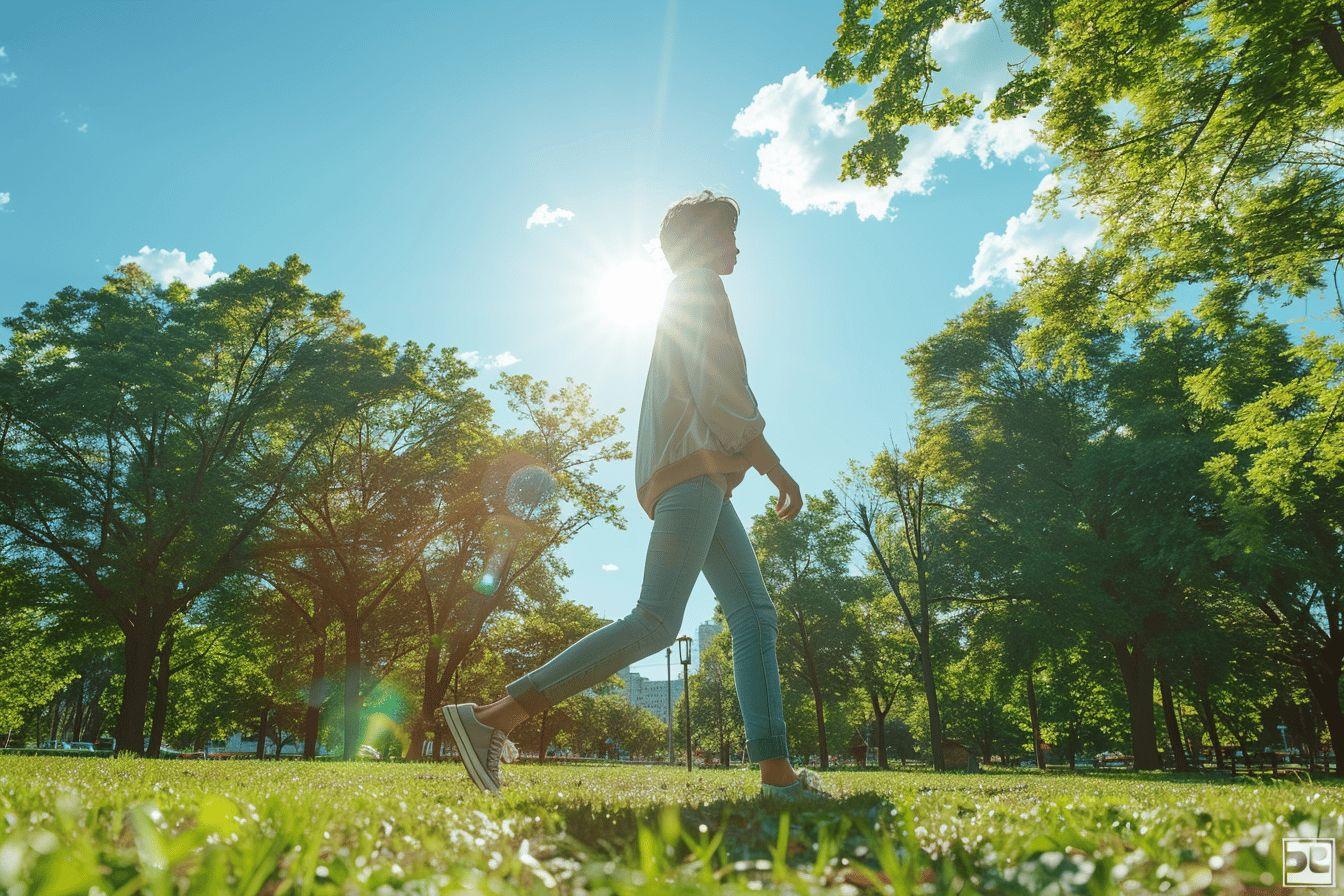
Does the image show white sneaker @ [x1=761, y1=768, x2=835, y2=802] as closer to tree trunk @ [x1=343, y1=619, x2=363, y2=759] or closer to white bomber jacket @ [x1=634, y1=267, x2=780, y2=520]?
white bomber jacket @ [x1=634, y1=267, x2=780, y2=520]

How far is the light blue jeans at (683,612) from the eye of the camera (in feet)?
10.5

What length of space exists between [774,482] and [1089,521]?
2322cm

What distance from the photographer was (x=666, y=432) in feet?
11.9

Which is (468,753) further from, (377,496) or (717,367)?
(377,496)

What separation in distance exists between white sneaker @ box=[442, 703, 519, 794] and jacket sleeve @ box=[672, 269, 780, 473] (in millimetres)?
1754

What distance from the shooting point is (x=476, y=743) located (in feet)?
10.3

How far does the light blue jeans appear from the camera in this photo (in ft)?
10.5

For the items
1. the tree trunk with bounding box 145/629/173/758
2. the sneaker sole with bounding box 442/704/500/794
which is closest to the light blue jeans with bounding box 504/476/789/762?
the sneaker sole with bounding box 442/704/500/794

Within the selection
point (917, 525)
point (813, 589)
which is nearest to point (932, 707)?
point (917, 525)

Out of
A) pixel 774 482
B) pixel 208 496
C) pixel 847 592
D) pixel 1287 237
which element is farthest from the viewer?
pixel 847 592

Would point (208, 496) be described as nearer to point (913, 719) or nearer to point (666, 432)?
point (666, 432)

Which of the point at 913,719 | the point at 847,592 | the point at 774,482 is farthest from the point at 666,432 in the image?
the point at 913,719

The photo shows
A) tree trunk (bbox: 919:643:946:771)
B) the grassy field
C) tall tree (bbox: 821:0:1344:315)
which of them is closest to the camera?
the grassy field

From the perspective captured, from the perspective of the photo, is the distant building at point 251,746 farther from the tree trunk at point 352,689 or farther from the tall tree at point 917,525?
the tall tree at point 917,525
